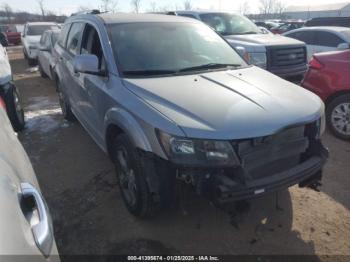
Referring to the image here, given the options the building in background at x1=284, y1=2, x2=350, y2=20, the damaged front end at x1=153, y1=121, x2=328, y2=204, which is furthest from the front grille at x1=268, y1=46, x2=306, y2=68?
the building in background at x1=284, y1=2, x2=350, y2=20

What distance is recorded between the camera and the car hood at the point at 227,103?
244 centimetres

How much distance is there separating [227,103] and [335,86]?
10.1 ft

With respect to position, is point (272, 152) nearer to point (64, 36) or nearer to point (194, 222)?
point (194, 222)

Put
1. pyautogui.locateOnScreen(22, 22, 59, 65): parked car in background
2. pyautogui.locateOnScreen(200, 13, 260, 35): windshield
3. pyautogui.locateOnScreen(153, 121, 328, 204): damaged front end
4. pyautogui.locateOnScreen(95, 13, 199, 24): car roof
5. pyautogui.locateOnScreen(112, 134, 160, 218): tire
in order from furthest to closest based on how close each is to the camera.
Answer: pyautogui.locateOnScreen(22, 22, 59, 65): parked car in background → pyautogui.locateOnScreen(200, 13, 260, 35): windshield → pyautogui.locateOnScreen(95, 13, 199, 24): car roof → pyautogui.locateOnScreen(112, 134, 160, 218): tire → pyautogui.locateOnScreen(153, 121, 328, 204): damaged front end

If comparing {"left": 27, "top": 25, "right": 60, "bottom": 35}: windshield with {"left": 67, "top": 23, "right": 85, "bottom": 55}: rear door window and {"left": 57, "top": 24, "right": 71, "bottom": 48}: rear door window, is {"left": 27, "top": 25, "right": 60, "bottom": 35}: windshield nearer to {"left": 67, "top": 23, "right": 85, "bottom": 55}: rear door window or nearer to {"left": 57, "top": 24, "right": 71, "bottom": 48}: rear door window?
{"left": 57, "top": 24, "right": 71, "bottom": 48}: rear door window

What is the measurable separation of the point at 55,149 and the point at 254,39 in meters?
4.88

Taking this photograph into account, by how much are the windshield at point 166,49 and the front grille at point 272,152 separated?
1244mm

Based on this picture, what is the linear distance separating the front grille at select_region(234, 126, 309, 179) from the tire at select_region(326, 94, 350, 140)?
97.3 inches

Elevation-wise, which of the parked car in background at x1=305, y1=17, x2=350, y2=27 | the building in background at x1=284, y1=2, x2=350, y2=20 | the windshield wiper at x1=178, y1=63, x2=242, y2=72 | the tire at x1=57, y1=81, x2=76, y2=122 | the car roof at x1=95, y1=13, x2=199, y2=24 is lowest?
the building in background at x1=284, y1=2, x2=350, y2=20

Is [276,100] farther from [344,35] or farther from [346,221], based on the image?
[344,35]

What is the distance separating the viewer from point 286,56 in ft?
23.0

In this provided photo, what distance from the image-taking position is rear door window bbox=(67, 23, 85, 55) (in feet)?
14.7

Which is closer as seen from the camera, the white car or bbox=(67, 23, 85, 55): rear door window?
bbox=(67, 23, 85, 55): rear door window

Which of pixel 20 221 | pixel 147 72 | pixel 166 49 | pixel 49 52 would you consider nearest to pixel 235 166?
pixel 147 72
